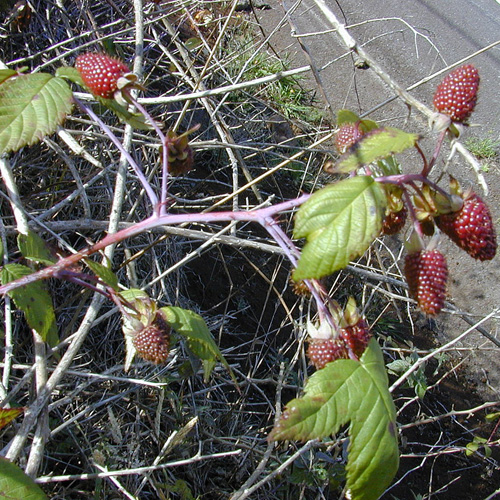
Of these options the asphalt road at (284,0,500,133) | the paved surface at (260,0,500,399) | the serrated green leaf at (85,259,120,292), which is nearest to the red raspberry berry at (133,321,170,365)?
the serrated green leaf at (85,259,120,292)

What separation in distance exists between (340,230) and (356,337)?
8.9 inches

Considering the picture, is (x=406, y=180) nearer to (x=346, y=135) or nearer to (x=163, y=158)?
(x=346, y=135)

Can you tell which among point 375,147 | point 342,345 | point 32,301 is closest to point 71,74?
point 32,301

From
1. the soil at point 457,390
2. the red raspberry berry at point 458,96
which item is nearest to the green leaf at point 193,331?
the red raspberry berry at point 458,96

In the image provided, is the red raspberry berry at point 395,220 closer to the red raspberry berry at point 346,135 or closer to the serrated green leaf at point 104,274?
the red raspberry berry at point 346,135

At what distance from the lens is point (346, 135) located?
0.92m

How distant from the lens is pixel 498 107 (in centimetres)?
423

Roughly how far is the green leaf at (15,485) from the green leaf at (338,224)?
586mm

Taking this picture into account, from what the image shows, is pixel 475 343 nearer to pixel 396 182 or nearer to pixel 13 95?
pixel 396 182

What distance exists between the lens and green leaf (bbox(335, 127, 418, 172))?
738mm

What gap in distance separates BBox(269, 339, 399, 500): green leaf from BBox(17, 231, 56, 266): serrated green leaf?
0.58m

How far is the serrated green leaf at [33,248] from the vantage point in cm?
106

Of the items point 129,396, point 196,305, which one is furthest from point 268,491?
point 196,305

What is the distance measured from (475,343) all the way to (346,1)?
3.58 m
